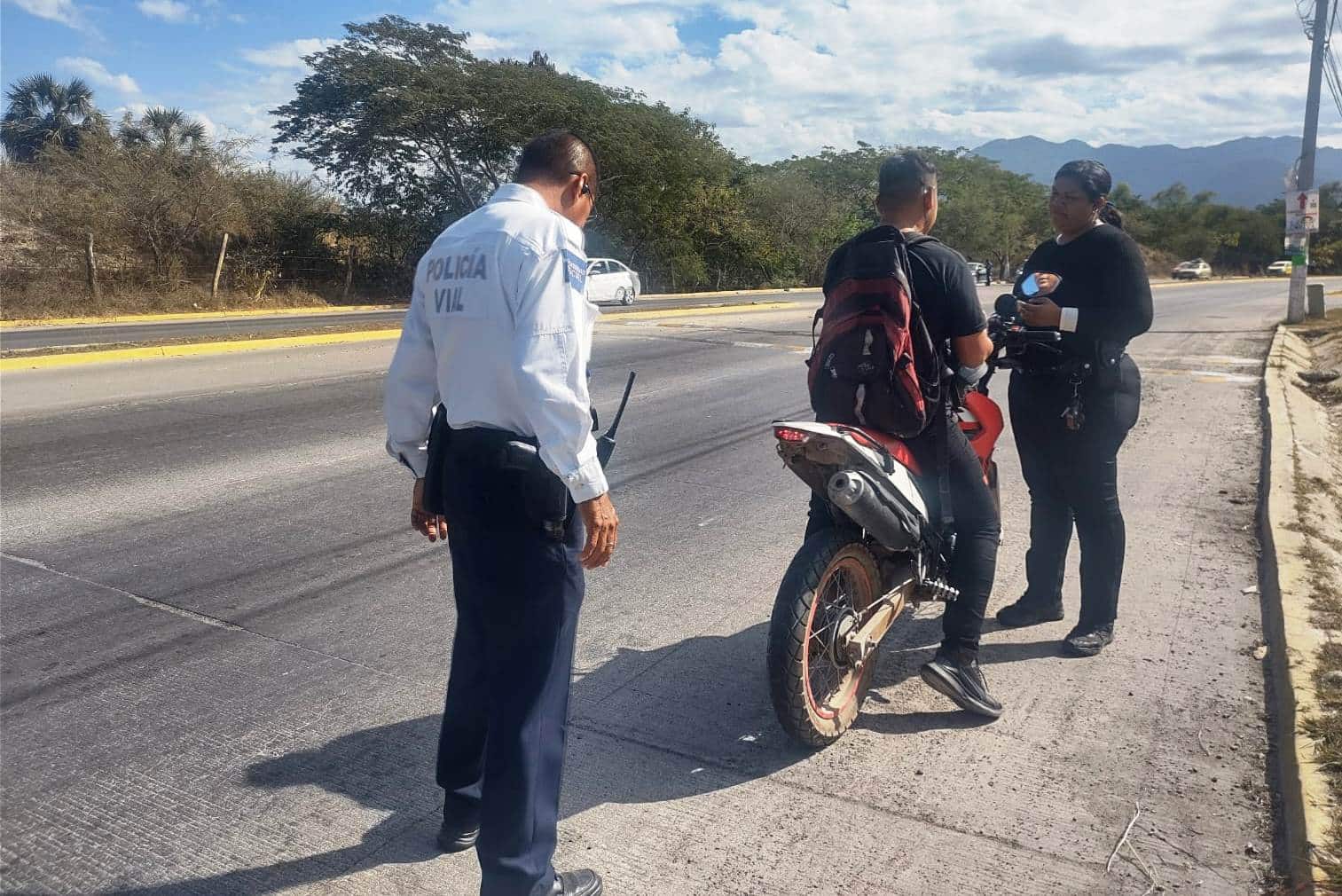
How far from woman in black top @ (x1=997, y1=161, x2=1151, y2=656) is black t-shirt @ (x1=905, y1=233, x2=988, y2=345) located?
0.83 meters

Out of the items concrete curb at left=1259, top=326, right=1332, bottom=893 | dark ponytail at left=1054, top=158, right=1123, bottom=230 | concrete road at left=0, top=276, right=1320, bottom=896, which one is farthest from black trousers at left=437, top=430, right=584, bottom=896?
dark ponytail at left=1054, top=158, right=1123, bottom=230

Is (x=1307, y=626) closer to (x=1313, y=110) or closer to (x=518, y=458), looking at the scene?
(x=518, y=458)

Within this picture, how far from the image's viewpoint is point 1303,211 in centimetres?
2041

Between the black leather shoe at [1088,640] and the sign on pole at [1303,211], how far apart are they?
1970 centimetres

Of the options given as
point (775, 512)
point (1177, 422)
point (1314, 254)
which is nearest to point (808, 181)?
point (1314, 254)

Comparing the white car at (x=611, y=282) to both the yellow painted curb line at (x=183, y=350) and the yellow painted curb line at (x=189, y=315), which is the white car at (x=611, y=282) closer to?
the yellow painted curb line at (x=189, y=315)

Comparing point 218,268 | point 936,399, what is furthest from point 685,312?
point 936,399

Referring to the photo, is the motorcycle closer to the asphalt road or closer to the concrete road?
the concrete road

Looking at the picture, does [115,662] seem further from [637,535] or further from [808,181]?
[808,181]

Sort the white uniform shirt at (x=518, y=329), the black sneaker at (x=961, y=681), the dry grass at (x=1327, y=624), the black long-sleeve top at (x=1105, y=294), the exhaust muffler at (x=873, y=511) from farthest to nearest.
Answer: the black long-sleeve top at (x=1105, y=294) → the black sneaker at (x=961, y=681) → the exhaust muffler at (x=873, y=511) → the dry grass at (x=1327, y=624) → the white uniform shirt at (x=518, y=329)

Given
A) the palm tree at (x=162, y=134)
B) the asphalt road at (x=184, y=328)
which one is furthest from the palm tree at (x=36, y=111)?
the asphalt road at (x=184, y=328)

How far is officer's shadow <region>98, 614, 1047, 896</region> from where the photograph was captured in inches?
112

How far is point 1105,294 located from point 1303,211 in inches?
783

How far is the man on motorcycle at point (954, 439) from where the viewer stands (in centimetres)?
337
